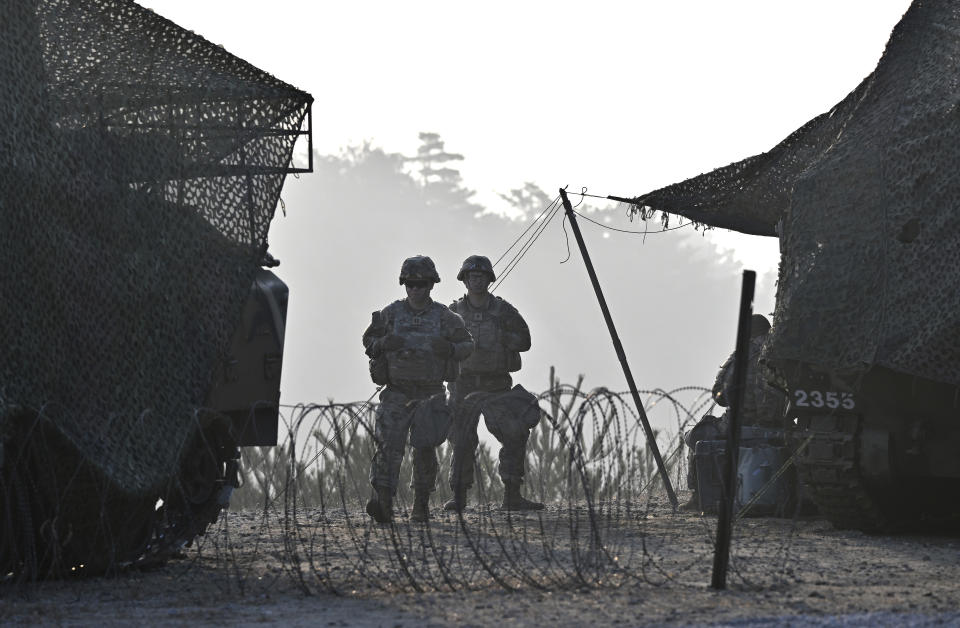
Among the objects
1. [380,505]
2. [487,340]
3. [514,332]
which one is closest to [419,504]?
[380,505]

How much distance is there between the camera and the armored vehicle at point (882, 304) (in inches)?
389

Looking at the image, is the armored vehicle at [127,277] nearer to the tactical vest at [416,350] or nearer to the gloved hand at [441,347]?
the tactical vest at [416,350]

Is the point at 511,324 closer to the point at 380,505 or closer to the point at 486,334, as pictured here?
the point at 486,334

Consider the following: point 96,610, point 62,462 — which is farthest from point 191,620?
point 62,462

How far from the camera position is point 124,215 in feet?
29.4

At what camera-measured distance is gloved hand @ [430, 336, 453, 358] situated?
1291 cm

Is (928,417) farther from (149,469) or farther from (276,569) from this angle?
(149,469)

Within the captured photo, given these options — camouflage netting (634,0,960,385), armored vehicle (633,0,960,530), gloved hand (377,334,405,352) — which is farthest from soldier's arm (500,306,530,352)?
armored vehicle (633,0,960,530)

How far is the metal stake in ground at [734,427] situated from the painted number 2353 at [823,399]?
2.67 meters

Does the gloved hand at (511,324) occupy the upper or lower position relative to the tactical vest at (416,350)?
upper

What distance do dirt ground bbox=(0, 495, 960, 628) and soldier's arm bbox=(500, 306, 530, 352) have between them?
4.03 m

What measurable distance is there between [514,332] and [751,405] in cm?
223

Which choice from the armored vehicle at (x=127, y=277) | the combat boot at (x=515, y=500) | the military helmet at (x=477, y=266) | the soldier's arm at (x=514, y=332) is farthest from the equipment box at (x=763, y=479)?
the armored vehicle at (x=127, y=277)

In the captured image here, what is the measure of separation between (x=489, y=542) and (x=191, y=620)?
3.66m
